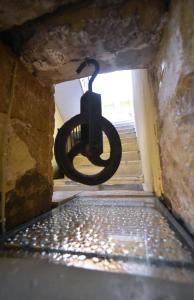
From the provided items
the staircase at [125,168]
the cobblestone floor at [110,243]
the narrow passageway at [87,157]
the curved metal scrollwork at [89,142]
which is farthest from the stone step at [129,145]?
the curved metal scrollwork at [89,142]

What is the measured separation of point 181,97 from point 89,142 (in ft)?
1.08

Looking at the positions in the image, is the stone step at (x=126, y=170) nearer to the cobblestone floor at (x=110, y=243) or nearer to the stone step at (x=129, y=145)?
the stone step at (x=129, y=145)

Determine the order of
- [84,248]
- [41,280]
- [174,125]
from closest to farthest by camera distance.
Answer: [41,280] → [84,248] → [174,125]

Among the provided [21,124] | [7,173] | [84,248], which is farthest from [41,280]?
[21,124]

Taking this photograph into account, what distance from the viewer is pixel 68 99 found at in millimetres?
3295

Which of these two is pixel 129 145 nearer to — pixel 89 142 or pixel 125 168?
pixel 125 168

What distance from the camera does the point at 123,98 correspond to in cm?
564

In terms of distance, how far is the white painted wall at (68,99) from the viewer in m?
3.17

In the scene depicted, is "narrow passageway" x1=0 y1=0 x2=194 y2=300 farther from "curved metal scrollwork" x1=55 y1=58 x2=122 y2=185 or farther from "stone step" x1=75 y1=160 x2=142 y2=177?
"stone step" x1=75 y1=160 x2=142 y2=177

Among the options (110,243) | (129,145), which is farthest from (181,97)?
(129,145)

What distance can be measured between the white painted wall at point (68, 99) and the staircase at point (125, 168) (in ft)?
2.97

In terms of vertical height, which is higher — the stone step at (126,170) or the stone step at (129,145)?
the stone step at (129,145)

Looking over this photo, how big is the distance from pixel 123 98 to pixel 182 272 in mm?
5613

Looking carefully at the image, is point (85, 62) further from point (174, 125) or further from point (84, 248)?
point (84, 248)
